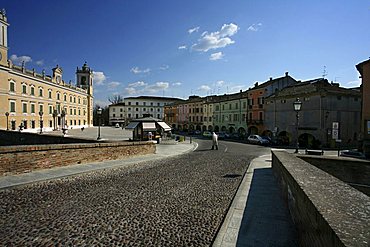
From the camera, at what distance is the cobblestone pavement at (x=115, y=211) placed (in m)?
4.34

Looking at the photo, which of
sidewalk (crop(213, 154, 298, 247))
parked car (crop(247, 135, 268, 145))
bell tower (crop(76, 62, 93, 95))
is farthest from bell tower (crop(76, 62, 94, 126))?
sidewalk (crop(213, 154, 298, 247))

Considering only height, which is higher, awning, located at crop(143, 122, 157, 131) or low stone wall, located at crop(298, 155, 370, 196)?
awning, located at crop(143, 122, 157, 131)

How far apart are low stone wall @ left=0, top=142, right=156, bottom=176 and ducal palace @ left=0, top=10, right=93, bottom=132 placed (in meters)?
37.0

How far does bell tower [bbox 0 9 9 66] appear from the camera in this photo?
4116cm

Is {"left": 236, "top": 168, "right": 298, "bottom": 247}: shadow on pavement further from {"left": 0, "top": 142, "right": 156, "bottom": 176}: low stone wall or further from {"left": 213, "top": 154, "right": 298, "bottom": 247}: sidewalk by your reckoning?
{"left": 0, "top": 142, "right": 156, "bottom": 176}: low stone wall

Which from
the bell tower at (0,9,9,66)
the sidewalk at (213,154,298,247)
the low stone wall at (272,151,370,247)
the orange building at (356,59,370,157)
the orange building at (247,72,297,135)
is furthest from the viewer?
the orange building at (247,72,297,135)

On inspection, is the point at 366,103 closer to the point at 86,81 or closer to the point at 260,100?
the point at 260,100

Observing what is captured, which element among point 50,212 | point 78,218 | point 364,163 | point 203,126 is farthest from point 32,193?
point 203,126

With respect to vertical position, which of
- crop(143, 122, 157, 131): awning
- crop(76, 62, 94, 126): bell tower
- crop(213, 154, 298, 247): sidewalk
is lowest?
crop(213, 154, 298, 247): sidewalk

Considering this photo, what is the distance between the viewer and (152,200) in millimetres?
6648

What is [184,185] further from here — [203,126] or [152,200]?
[203,126]

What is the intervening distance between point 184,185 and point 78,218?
406cm

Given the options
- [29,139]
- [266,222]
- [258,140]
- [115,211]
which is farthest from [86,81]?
[266,222]

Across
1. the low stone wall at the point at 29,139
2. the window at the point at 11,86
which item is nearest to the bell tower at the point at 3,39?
the window at the point at 11,86
